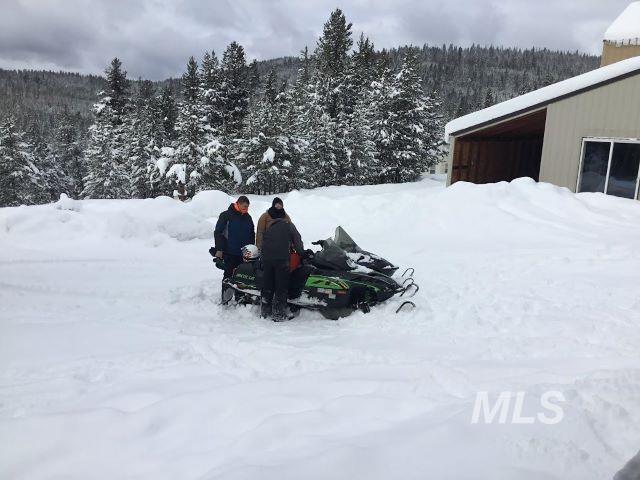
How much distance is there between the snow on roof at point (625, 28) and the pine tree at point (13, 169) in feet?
129

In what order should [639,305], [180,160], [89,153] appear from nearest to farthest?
[639,305] < [180,160] < [89,153]

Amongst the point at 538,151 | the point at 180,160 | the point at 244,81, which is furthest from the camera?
the point at 244,81

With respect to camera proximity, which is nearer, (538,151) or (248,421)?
(248,421)

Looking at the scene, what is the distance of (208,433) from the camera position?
3.20 meters

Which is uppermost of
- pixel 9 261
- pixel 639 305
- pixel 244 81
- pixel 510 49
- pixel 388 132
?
pixel 510 49

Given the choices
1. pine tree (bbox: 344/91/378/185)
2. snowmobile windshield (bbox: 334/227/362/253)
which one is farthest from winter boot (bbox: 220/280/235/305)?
pine tree (bbox: 344/91/378/185)

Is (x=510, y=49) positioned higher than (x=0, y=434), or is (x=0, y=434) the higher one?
(x=510, y=49)

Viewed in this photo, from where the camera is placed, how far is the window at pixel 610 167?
12.4 metres

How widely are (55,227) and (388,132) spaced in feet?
85.9

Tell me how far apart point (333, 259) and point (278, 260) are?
31.7 inches

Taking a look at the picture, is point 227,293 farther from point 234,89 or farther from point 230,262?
point 234,89

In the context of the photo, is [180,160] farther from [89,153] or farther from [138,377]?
[138,377]

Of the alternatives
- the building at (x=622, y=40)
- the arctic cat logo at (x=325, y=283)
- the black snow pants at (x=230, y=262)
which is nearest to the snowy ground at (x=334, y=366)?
the arctic cat logo at (x=325, y=283)

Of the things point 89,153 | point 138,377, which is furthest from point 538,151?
point 89,153
